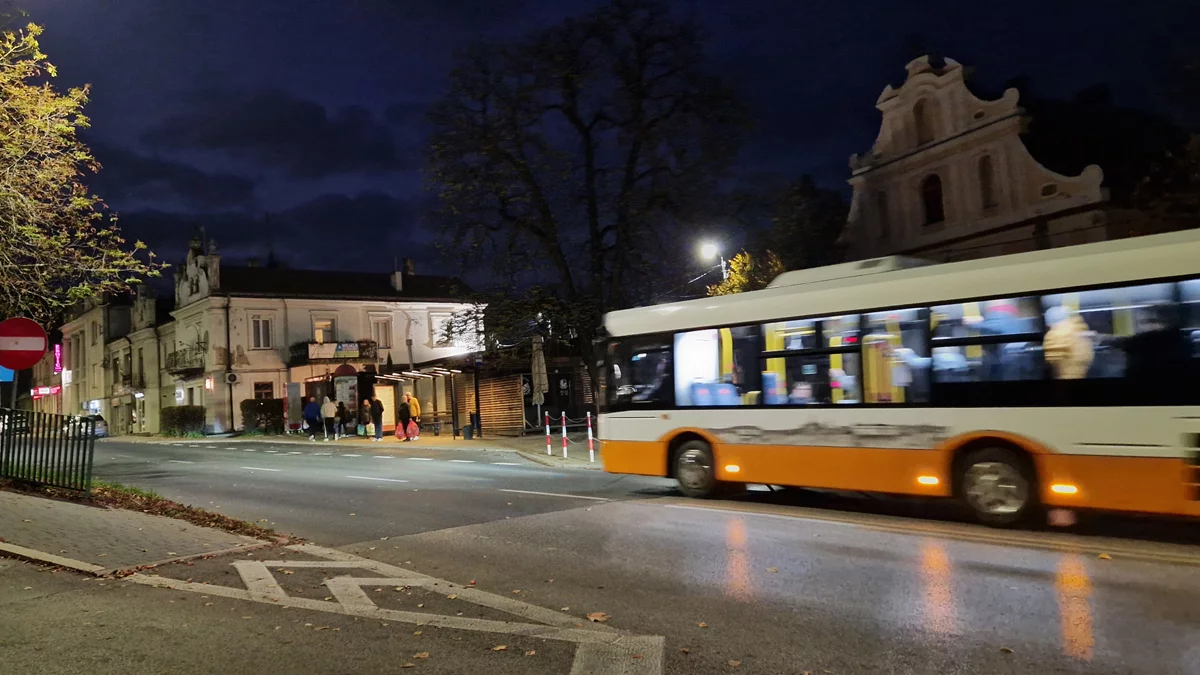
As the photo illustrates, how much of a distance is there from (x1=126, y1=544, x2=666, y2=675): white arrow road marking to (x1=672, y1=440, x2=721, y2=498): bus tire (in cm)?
535

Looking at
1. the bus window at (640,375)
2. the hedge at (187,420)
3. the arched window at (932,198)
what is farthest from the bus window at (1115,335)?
the hedge at (187,420)

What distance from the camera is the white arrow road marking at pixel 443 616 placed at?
16.9 feet

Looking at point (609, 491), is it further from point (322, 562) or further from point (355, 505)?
point (322, 562)

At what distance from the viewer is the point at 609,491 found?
1352 cm

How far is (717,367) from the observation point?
39.3ft

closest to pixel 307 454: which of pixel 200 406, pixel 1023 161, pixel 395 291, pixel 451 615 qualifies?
pixel 451 615

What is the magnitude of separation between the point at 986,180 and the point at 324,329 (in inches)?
1496

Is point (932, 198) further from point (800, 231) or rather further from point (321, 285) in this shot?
point (321, 285)

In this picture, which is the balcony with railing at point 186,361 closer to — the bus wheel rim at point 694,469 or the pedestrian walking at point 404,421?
the pedestrian walking at point 404,421

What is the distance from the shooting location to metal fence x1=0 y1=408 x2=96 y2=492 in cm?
1245

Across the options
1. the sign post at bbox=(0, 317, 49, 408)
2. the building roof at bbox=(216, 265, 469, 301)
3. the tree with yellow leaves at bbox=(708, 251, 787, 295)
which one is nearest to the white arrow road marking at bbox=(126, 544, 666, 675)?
the sign post at bbox=(0, 317, 49, 408)

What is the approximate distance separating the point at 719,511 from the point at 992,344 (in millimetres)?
4013

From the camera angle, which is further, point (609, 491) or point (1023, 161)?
point (1023, 161)

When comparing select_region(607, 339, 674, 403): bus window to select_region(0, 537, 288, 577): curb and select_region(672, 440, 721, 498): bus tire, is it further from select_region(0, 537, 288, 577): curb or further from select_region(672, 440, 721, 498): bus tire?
select_region(0, 537, 288, 577): curb
